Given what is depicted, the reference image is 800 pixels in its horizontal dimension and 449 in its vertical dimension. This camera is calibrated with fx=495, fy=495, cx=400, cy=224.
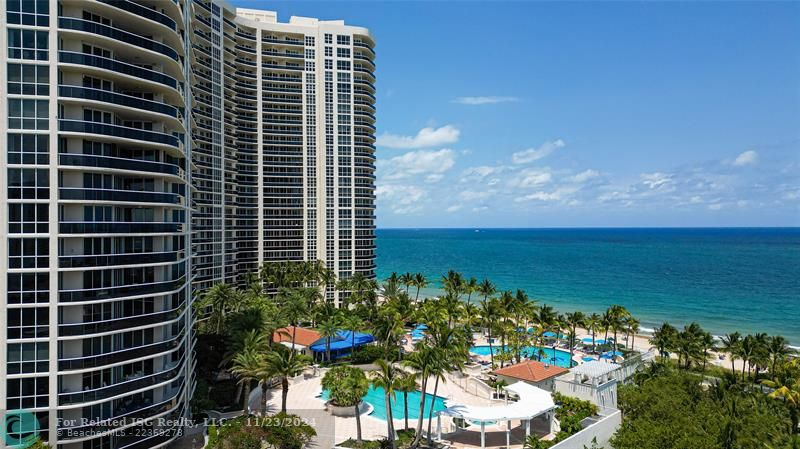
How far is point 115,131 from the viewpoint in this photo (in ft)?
103

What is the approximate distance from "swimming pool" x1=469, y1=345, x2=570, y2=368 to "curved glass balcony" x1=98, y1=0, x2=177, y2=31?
54158 mm

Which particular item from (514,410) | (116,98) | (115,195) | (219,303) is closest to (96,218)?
(115,195)

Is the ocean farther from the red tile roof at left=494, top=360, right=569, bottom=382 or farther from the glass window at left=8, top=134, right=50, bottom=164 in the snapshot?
the glass window at left=8, top=134, right=50, bottom=164

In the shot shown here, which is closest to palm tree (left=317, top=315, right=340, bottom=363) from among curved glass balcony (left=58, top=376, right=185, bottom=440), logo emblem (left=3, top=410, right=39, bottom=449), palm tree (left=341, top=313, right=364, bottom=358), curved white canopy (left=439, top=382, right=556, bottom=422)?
palm tree (left=341, top=313, right=364, bottom=358)

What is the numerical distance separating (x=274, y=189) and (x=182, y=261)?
2067 inches

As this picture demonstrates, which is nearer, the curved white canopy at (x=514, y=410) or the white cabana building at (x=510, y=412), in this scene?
the white cabana building at (x=510, y=412)

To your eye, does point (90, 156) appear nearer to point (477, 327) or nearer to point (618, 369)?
point (618, 369)

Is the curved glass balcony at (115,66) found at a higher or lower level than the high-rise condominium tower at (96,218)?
higher

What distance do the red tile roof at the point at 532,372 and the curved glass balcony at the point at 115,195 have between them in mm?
33443

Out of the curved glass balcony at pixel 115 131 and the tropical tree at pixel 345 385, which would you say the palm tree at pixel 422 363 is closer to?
the tropical tree at pixel 345 385

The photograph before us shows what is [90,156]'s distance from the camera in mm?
29984

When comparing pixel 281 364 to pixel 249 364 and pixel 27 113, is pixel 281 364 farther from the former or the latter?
pixel 27 113

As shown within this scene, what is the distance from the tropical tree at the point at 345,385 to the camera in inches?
1527

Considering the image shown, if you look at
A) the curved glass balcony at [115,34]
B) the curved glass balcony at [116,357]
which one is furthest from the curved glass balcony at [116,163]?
the curved glass balcony at [116,357]
